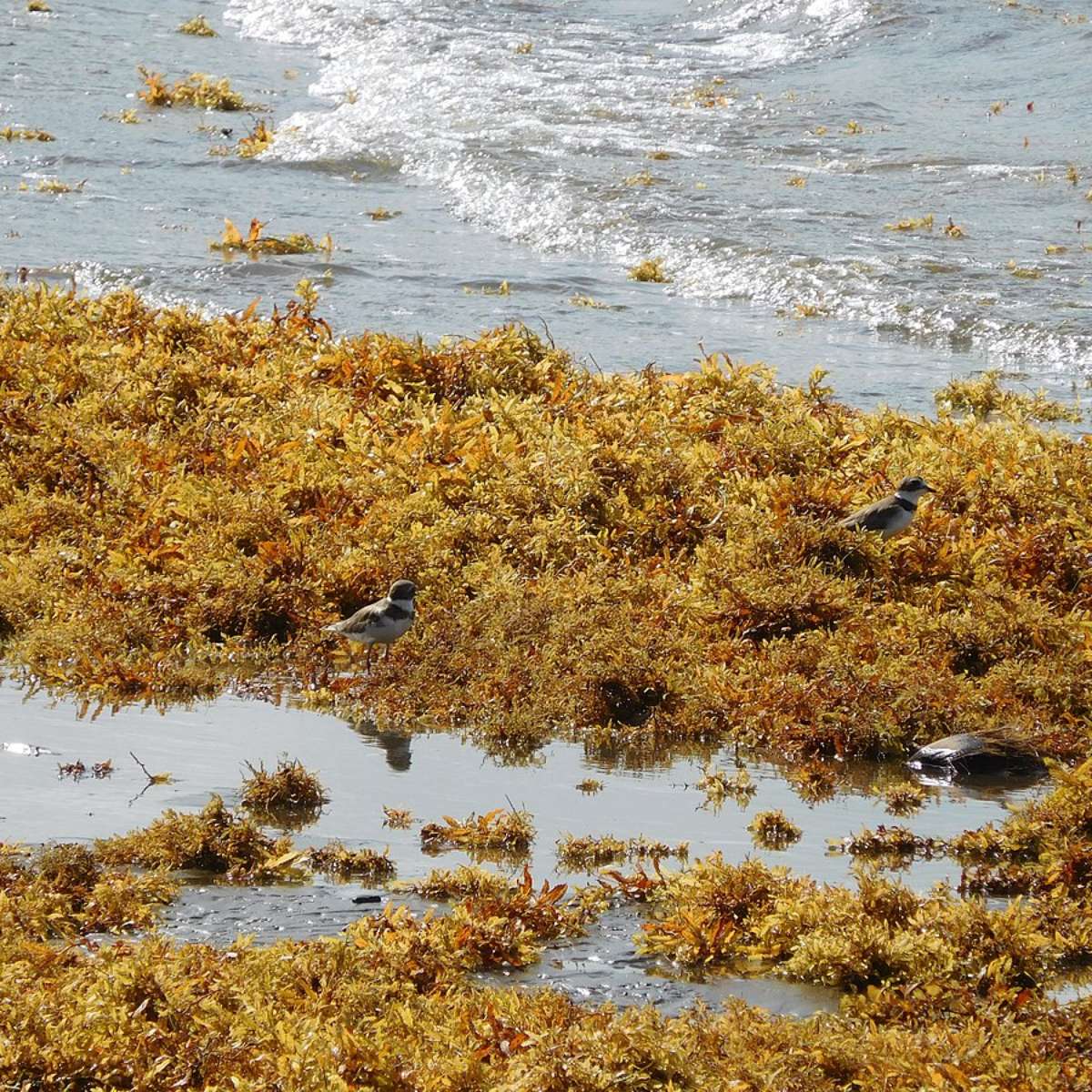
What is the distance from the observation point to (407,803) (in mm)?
6359

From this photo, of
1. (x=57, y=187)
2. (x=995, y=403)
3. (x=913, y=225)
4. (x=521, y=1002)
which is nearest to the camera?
(x=521, y=1002)

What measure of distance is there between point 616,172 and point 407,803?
1492 centimetres

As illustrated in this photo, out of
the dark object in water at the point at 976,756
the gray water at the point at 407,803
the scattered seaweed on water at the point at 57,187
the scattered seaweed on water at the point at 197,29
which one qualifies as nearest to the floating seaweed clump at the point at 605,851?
the gray water at the point at 407,803

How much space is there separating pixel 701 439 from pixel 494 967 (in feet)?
18.2

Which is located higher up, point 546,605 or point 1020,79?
point 1020,79

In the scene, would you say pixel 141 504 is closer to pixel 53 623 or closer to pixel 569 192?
pixel 53 623

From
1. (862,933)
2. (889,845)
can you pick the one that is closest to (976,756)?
(889,845)

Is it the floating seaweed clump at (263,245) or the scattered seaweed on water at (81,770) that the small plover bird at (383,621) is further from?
the floating seaweed clump at (263,245)

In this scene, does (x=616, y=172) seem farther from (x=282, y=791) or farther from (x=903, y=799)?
(x=282, y=791)

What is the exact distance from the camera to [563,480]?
912 centimetres

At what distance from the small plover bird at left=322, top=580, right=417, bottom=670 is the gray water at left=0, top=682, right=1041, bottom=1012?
1.58ft

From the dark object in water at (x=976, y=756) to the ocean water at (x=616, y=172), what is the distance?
19.2 feet

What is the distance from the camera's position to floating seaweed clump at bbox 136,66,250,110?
24.3 meters

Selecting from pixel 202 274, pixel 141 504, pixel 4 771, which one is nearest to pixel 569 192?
pixel 202 274
